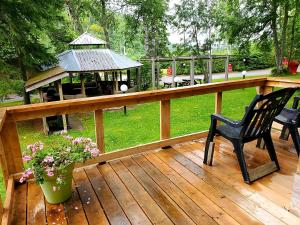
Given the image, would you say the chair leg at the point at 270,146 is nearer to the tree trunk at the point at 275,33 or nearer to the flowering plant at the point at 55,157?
the flowering plant at the point at 55,157

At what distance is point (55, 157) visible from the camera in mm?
2037

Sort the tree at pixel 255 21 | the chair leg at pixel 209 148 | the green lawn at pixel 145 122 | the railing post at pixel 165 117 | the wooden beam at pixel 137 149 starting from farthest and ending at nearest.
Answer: the tree at pixel 255 21 → the green lawn at pixel 145 122 → the railing post at pixel 165 117 → the wooden beam at pixel 137 149 → the chair leg at pixel 209 148

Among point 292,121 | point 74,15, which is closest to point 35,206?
point 292,121

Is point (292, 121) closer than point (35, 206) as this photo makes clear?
No

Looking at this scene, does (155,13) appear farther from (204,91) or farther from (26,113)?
(26,113)

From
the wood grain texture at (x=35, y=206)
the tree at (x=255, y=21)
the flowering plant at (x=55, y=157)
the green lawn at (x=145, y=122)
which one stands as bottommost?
the green lawn at (x=145, y=122)

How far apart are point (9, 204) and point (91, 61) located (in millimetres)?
9051

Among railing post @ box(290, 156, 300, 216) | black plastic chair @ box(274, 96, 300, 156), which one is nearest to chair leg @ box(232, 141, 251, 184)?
railing post @ box(290, 156, 300, 216)

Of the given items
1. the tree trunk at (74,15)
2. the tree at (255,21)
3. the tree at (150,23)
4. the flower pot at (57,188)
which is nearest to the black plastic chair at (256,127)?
the flower pot at (57,188)

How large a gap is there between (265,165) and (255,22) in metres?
13.1

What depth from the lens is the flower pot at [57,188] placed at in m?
2.05

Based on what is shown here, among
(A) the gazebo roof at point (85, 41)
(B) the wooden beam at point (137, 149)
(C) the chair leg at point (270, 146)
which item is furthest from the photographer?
(A) the gazebo roof at point (85, 41)

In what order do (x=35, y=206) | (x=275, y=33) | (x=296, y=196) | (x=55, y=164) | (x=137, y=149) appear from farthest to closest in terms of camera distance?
(x=275, y=33) < (x=137, y=149) < (x=35, y=206) < (x=55, y=164) < (x=296, y=196)

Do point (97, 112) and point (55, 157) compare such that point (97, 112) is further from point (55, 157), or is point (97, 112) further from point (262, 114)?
point (262, 114)
